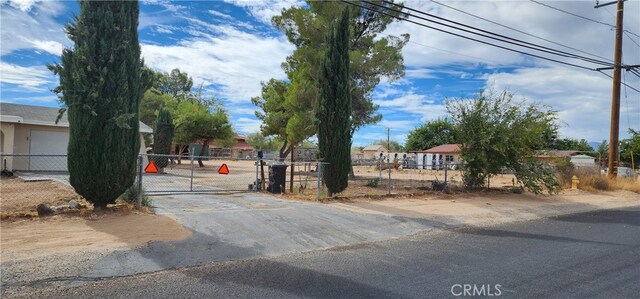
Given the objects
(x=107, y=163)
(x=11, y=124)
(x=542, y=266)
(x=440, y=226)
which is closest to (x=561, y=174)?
(x=440, y=226)

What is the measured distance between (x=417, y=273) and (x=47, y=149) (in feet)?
69.1

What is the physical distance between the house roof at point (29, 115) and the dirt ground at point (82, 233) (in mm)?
13791

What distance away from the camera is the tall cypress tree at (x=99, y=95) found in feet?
27.4

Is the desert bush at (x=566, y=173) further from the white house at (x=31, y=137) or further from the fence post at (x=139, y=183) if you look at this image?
the white house at (x=31, y=137)

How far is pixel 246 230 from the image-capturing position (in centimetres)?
809

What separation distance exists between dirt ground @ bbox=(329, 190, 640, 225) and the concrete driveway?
1.02 meters

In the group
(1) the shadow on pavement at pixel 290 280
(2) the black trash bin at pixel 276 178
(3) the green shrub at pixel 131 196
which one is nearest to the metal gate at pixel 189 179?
(3) the green shrub at pixel 131 196

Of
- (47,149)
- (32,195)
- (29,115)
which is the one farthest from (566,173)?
(29,115)

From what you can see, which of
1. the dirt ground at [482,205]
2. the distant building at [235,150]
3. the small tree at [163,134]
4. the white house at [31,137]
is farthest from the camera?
the distant building at [235,150]

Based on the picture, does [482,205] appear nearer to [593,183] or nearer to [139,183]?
[139,183]

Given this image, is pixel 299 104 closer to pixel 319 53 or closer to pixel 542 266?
pixel 319 53

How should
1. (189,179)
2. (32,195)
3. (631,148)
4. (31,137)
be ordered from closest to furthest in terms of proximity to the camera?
1. (32,195)
2. (189,179)
3. (31,137)
4. (631,148)

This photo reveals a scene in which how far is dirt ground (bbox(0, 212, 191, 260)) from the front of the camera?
20.4 ft

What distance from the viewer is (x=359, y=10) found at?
22938 millimetres
